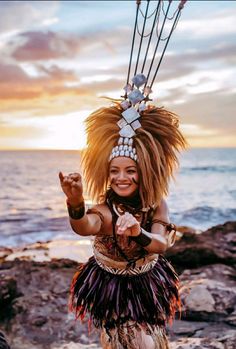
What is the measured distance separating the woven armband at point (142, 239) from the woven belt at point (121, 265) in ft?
0.95

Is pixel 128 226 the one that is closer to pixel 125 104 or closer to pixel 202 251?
pixel 125 104

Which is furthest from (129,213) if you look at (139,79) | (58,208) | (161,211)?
(58,208)

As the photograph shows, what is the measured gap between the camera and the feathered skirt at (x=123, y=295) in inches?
118

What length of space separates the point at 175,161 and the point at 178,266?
2.37 metres

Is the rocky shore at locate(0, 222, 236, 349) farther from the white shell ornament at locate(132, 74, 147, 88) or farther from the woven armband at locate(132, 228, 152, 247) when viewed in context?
the white shell ornament at locate(132, 74, 147, 88)

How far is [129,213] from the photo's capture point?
2.89 meters

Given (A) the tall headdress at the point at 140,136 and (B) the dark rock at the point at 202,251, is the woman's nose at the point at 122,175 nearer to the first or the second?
(A) the tall headdress at the point at 140,136

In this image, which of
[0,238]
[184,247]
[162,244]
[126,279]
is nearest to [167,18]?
[162,244]

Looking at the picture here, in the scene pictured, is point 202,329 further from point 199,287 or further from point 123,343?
point 123,343

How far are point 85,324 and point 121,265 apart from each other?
4.96 feet

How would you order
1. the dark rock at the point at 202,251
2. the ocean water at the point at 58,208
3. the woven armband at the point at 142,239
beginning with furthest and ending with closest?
1. the ocean water at the point at 58,208
2. the dark rock at the point at 202,251
3. the woven armband at the point at 142,239

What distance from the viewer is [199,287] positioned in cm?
451

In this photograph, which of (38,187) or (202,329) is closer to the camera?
(202,329)

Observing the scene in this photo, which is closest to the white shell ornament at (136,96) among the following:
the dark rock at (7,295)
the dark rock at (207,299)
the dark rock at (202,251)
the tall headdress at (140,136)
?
the tall headdress at (140,136)
